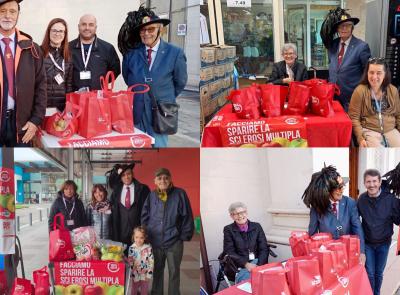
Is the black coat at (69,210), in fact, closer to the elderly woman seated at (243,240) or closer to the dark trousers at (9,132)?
the dark trousers at (9,132)

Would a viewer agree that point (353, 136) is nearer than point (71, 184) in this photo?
Yes

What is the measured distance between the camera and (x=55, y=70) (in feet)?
10.5

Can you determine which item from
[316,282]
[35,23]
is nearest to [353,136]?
[316,282]

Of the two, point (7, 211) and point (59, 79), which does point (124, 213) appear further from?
point (59, 79)

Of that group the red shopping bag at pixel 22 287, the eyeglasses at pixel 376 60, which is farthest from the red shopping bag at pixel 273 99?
the red shopping bag at pixel 22 287

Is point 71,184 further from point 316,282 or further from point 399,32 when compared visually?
point 399,32

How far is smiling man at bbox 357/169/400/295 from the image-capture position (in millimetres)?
3576

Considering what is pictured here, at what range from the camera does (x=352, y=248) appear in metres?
3.53

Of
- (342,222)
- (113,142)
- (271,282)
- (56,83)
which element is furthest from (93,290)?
(342,222)

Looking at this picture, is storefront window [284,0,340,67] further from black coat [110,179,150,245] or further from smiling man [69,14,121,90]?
black coat [110,179,150,245]

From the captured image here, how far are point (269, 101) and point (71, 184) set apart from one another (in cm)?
141

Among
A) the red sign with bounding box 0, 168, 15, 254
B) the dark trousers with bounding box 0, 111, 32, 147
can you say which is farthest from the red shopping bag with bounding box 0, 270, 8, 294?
the dark trousers with bounding box 0, 111, 32, 147

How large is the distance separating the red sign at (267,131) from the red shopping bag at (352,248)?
2.44 ft

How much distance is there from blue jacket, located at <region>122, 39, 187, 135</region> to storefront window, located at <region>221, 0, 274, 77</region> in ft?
1.08
